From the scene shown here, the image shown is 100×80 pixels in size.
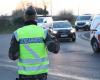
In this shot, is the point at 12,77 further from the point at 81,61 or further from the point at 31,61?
the point at 31,61

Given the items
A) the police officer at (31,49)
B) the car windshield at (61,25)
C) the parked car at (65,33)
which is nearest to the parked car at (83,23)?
the car windshield at (61,25)

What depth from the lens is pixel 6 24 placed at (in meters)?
65.1

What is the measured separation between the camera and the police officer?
627 centimetres

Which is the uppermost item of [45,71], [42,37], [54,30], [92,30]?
[42,37]

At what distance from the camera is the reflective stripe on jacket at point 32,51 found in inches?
247

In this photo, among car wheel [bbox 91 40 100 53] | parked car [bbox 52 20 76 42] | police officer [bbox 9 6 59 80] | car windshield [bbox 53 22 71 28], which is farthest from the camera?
car windshield [bbox 53 22 71 28]

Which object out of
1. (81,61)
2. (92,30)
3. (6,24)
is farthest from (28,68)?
(6,24)

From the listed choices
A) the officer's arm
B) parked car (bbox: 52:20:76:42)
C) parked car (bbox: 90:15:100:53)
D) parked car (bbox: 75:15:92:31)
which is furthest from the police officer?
parked car (bbox: 75:15:92:31)

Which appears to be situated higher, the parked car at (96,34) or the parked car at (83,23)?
the parked car at (96,34)

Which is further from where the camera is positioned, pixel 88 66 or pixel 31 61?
pixel 88 66

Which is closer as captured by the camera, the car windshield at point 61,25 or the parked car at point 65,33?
the parked car at point 65,33

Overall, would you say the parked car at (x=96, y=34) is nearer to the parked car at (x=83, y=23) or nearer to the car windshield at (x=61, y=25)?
the car windshield at (x=61, y=25)

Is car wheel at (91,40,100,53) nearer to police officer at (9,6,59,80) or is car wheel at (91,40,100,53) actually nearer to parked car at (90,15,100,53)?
parked car at (90,15,100,53)

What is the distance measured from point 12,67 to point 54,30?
719 inches
